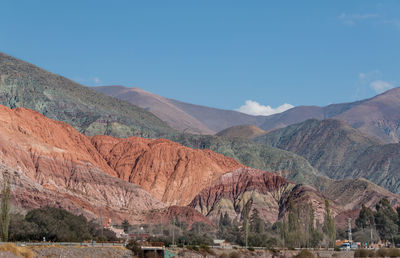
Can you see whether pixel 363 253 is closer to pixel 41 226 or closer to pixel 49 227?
pixel 49 227

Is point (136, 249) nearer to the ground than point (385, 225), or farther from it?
nearer to the ground

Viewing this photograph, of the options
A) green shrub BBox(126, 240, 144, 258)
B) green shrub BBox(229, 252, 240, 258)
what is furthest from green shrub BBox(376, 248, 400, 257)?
green shrub BBox(126, 240, 144, 258)

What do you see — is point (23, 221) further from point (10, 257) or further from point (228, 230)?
point (228, 230)

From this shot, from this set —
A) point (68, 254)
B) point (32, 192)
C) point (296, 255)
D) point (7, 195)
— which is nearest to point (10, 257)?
point (68, 254)

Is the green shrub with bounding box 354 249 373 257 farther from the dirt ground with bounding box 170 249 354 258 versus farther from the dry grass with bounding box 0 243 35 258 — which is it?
the dry grass with bounding box 0 243 35 258

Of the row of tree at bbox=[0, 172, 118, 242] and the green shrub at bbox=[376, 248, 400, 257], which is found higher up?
the row of tree at bbox=[0, 172, 118, 242]

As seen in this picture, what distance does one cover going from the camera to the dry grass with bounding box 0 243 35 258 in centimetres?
7325

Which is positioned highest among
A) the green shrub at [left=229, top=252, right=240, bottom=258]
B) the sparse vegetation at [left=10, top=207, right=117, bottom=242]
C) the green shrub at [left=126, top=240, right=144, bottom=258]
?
the sparse vegetation at [left=10, top=207, right=117, bottom=242]

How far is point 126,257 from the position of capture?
313 feet

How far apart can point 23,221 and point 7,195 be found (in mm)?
14728

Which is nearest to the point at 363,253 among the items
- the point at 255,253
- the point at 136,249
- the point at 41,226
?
the point at 255,253

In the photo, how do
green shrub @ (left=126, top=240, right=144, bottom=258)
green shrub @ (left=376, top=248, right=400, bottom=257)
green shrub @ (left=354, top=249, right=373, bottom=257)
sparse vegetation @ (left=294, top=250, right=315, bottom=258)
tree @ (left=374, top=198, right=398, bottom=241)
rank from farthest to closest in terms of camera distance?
1. tree @ (left=374, top=198, right=398, bottom=241)
2. green shrub @ (left=376, top=248, right=400, bottom=257)
3. green shrub @ (left=354, top=249, right=373, bottom=257)
4. sparse vegetation @ (left=294, top=250, right=315, bottom=258)
5. green shrub @ (left=126, top=240, right=144, bottom=258)

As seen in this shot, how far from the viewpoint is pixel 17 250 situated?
243ft

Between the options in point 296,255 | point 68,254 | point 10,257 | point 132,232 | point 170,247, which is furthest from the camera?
point 132,232
